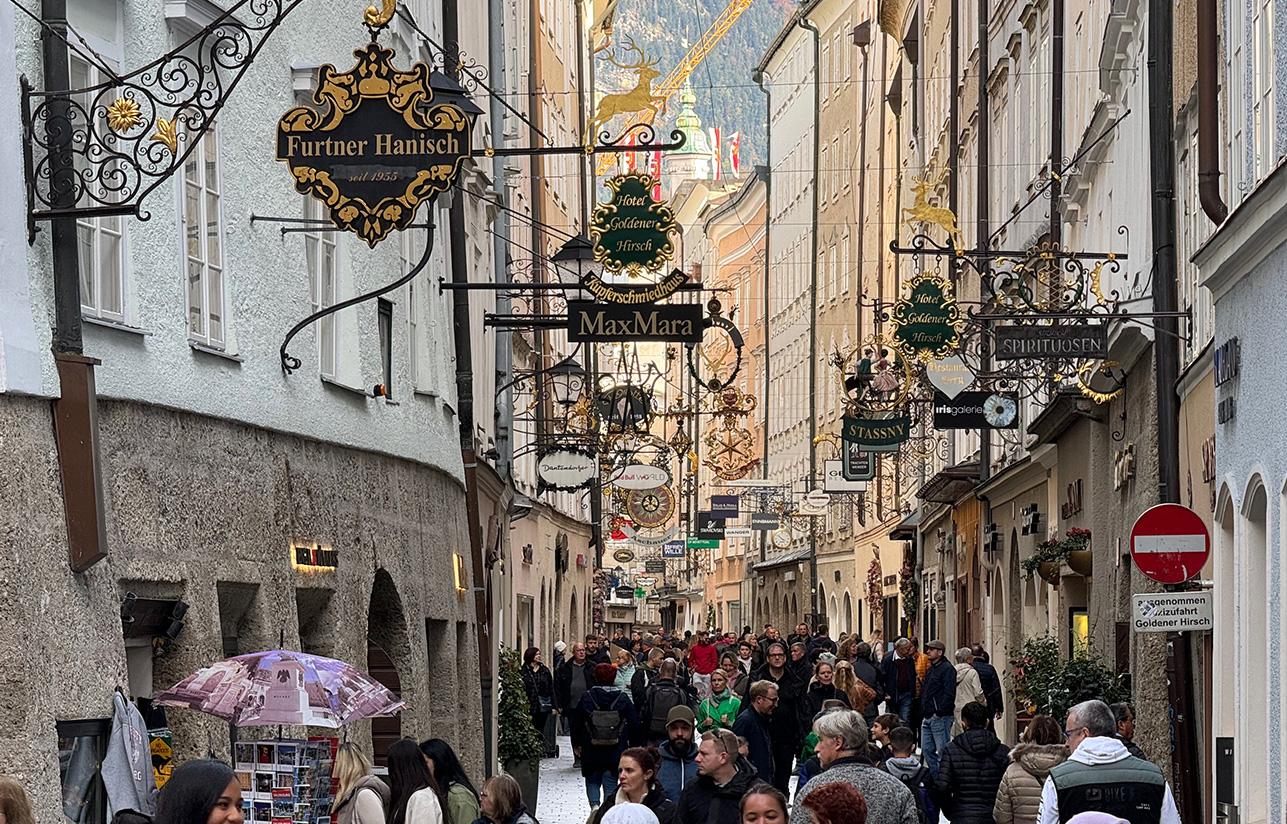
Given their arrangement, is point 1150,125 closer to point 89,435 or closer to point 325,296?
point 325,296

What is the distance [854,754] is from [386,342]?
34.4 feet

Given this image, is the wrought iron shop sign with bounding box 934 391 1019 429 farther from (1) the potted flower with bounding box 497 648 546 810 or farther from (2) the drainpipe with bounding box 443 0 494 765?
(1) the potted flower with bounding box 497 648 546 810

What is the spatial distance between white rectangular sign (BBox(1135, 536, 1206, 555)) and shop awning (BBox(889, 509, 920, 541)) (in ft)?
102

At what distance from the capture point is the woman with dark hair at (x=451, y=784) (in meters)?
11.9

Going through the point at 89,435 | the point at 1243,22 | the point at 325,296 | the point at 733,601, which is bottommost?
the point at 733,601

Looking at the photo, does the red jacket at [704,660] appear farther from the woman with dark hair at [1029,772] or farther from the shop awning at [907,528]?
the woman with dark hair at [1029,772]

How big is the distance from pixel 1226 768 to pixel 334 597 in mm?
7110

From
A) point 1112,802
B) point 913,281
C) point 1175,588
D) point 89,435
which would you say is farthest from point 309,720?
point 913,281

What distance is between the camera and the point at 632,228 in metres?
18.4

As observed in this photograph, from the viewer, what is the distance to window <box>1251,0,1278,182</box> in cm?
1271

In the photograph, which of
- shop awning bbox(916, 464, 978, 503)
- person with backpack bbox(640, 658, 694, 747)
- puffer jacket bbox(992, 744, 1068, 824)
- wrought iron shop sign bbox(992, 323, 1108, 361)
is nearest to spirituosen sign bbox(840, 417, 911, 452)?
shop awning bbox(916, 464, 978, 503)

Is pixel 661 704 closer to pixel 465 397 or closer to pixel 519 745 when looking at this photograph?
pixel 519 745

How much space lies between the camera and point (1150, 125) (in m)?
18.9

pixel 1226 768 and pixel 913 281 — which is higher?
pixel 913 281
